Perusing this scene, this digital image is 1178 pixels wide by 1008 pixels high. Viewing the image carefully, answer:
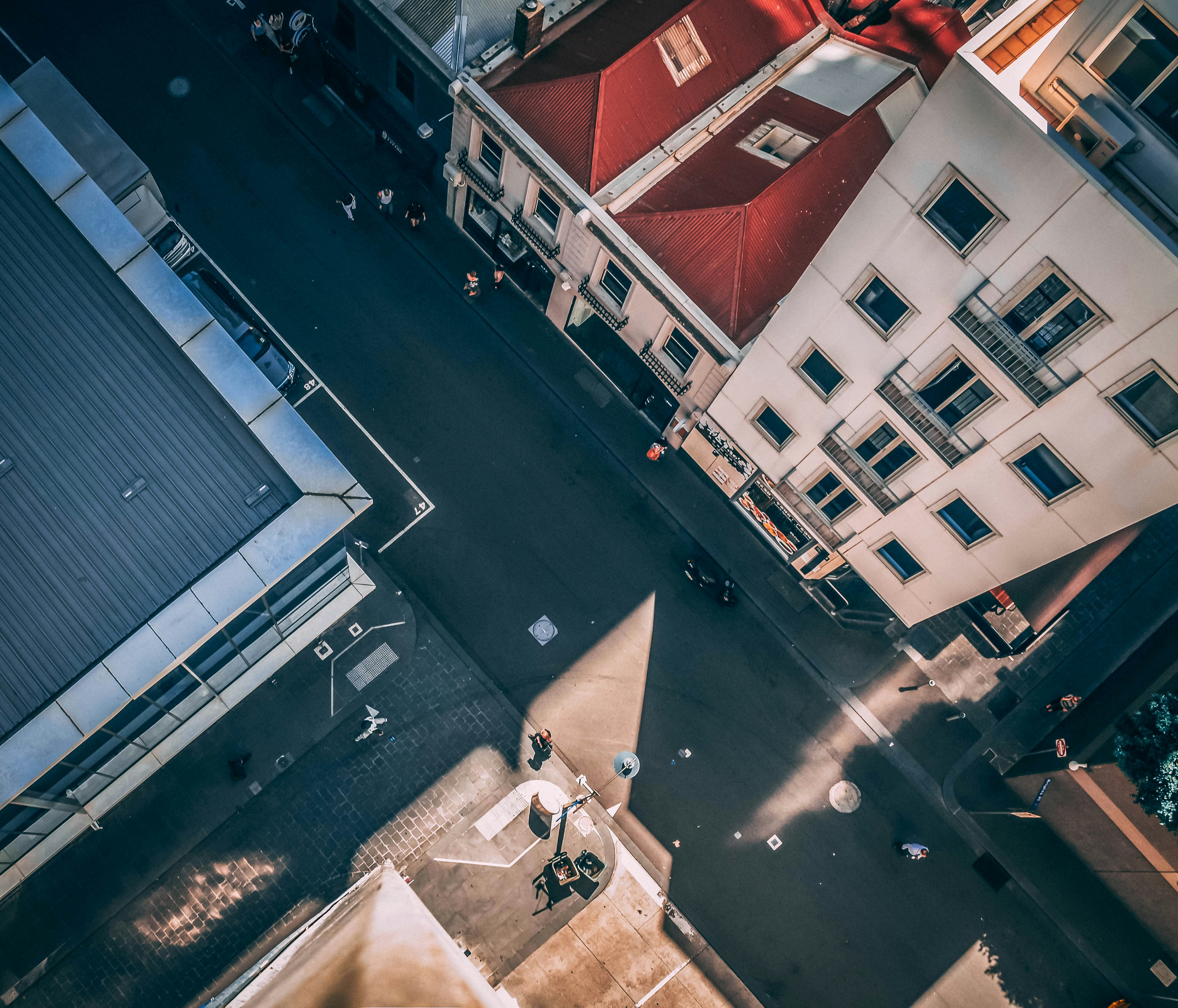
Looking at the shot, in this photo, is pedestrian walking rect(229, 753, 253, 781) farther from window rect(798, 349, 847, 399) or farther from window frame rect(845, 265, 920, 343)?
window frame rect(845, 265, 920, 343)

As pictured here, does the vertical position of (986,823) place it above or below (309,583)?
below

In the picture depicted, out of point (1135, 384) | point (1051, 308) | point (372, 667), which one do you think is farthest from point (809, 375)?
point (372, 667)

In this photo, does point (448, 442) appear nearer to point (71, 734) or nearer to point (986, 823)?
point (71, 734)

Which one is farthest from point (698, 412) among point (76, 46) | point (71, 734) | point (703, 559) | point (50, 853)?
point (76, 46)

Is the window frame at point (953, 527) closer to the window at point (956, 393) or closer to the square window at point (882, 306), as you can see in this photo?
the window at point (956, 393)

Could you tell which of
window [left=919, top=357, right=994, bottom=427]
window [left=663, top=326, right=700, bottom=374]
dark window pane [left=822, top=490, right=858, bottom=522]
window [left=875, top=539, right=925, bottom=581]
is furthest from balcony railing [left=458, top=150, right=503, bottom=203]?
window [left=875, top=539, right=925, bottom=581]

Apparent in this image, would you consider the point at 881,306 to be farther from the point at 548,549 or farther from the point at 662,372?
the point at 548,549

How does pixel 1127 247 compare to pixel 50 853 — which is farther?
pixel 50 853
